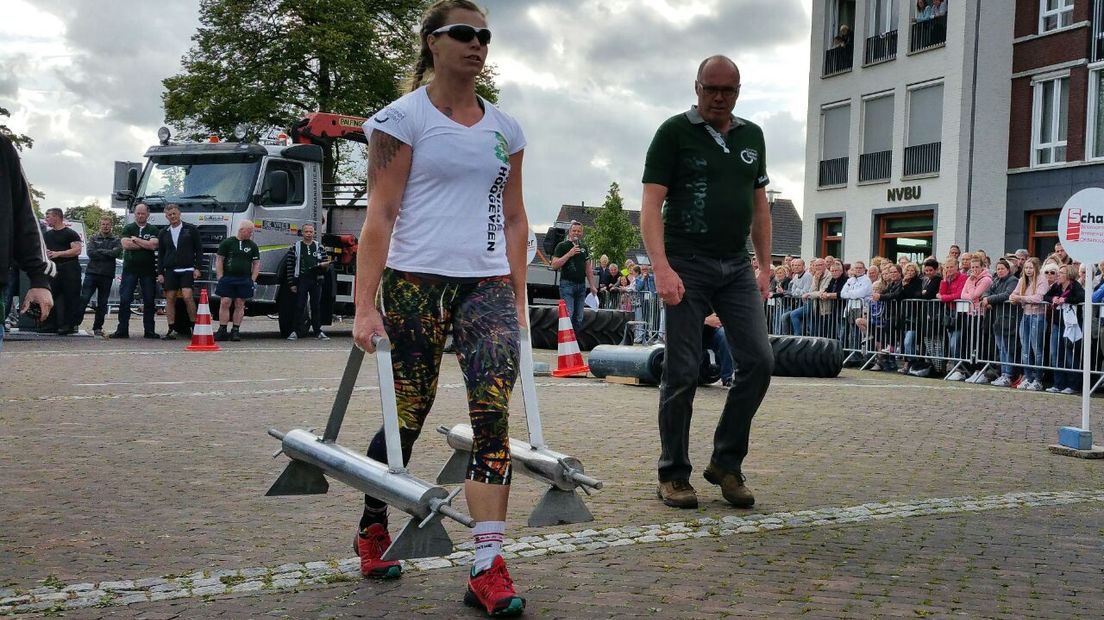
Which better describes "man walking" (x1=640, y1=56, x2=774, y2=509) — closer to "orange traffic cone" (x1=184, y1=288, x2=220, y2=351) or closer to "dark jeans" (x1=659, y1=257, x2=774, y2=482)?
"dark jeans" (x1=659, y1=257, x2=774, y2=482)

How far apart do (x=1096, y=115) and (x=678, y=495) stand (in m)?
24.6

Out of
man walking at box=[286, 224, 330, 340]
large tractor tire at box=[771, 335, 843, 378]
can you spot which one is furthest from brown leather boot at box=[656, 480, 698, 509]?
man walking at box=[286, 224, 330, 340]

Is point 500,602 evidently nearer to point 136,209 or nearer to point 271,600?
point 271,600

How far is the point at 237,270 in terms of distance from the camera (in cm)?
1848

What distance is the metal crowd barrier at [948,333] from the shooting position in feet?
48.0

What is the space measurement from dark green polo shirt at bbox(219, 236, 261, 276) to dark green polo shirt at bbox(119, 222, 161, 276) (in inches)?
44.2

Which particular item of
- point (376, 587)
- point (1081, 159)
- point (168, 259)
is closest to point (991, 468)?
point (376, 587)

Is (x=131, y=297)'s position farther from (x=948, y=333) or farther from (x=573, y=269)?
(x=948, y=333)

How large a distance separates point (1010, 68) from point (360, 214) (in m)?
16.7

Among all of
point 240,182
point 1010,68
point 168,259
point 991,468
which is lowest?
point 991,468

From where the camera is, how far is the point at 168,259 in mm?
18391

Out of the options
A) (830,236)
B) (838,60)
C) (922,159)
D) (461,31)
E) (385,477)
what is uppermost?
(838,60)

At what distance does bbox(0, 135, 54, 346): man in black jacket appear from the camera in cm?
445

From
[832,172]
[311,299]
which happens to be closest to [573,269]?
[311,299]
